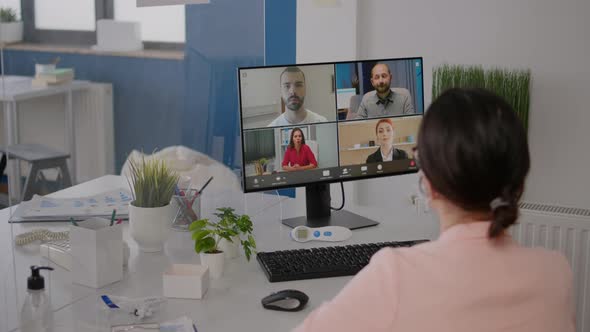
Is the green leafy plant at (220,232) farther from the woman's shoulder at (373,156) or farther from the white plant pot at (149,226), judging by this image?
the woman's shoulder at (373,156)

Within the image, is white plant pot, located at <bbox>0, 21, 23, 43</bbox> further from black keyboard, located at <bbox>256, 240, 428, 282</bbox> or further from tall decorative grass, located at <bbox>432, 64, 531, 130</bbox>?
tall decorative grass, located at <bbox>432, 64, 531, 130</bbox>

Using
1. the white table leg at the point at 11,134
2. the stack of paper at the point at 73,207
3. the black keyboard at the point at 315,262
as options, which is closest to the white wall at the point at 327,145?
the black keyboard at the point at 315,262

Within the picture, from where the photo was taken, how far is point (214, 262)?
1799mm

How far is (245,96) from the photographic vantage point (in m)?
2.06

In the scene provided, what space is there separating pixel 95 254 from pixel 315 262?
0.50 metres

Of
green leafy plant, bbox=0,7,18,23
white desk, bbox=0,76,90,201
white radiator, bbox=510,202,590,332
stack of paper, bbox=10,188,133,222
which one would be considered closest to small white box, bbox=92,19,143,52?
white desk, bbox=0,76,90,201

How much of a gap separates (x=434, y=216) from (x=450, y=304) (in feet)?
4.00

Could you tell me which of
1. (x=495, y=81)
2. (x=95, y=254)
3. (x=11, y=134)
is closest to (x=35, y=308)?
(x=95, y=254)

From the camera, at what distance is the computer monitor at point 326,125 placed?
209 cm

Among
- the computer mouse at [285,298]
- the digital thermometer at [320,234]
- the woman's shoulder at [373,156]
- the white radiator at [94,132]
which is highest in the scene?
the white radiator at [94,132]

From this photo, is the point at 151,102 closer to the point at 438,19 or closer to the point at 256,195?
the point at 256,195

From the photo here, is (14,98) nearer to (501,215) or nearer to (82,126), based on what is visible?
(82,126)

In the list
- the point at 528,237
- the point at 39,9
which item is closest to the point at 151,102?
the point at 39,9

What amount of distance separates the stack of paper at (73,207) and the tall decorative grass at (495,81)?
1.31m
